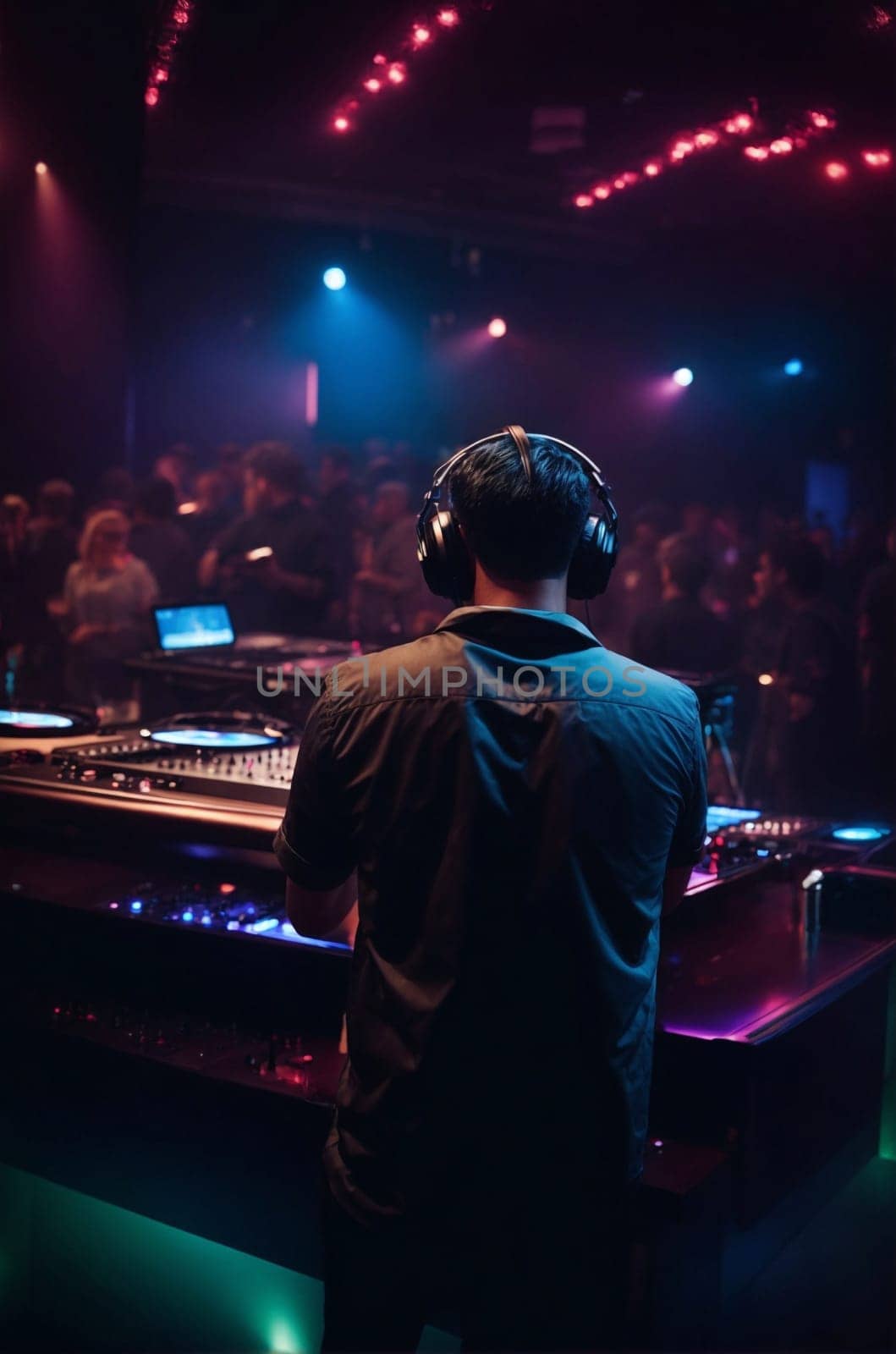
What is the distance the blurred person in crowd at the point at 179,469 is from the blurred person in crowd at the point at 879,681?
466 cm

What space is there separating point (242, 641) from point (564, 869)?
12.1 feet

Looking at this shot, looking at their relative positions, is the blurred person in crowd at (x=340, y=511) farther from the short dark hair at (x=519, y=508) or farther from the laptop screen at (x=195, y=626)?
the short dark hair at (x=519, y=508)

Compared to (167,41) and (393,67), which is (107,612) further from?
(393,67)

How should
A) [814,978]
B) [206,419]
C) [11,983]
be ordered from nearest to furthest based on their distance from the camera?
[814,978] < [11,983] < [206,419]

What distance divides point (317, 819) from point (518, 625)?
1.01 feet

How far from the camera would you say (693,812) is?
1.40 meters

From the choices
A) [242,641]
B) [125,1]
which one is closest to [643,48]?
[125,1]

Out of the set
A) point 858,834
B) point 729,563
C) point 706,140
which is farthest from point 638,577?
point 858,834

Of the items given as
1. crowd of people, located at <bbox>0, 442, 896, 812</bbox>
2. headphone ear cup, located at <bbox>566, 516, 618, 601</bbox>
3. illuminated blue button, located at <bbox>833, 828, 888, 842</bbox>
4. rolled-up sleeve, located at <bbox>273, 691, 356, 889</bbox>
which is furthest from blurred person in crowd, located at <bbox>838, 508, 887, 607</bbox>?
rolled-up sleeve, located at <bbox>273, 691, 356, 889</bbox>

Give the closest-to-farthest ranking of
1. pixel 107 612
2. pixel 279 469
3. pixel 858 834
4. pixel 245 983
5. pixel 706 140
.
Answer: pixel 245 983, pixel 858 834, pixel 107 612, pixel 279 469, pixel 706 140

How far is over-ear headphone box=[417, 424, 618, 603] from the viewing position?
1440 millimetres

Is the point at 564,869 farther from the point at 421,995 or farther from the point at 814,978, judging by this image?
the point at 814,978

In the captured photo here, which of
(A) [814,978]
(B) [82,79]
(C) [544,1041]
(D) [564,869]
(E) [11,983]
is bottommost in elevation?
(E) [11,983]

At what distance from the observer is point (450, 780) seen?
128 centimetres
